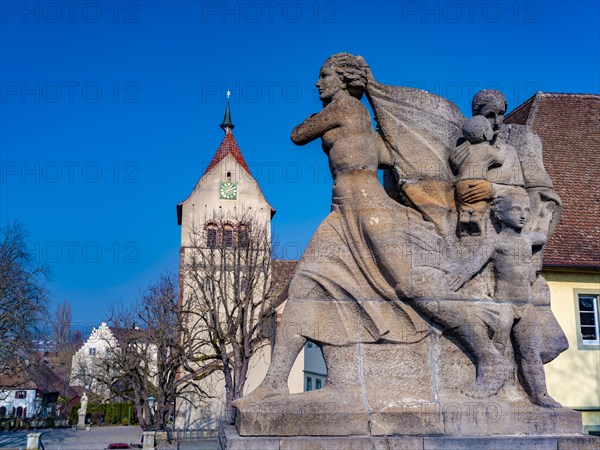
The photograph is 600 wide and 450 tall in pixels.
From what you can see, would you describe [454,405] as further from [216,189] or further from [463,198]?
[216,189]

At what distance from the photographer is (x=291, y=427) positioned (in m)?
5.10

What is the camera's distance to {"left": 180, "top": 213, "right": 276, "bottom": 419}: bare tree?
2947cm

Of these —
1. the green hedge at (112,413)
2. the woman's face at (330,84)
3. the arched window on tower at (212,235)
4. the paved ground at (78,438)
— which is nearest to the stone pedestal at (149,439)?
the paved ground at (78,438)

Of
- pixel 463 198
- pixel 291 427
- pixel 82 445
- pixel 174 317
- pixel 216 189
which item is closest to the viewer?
pixel 291 427

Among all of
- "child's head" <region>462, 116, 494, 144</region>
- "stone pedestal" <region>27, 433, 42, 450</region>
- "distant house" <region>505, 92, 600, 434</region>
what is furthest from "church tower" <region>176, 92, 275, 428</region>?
"child's head" <region>462, 116, 494, 144</region>

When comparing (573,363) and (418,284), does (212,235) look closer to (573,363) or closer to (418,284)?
(573,363)

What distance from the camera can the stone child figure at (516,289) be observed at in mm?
5688

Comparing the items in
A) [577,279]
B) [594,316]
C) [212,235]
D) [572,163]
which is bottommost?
[594,316]

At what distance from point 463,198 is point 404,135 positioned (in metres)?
0.87

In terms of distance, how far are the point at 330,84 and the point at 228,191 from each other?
39030 millimetres

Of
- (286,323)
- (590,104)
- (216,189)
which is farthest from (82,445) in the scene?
(286,323)

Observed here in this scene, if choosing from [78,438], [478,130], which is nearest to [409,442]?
[478,130]

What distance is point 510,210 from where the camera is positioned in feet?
19.4

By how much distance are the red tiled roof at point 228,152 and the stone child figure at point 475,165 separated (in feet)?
132
